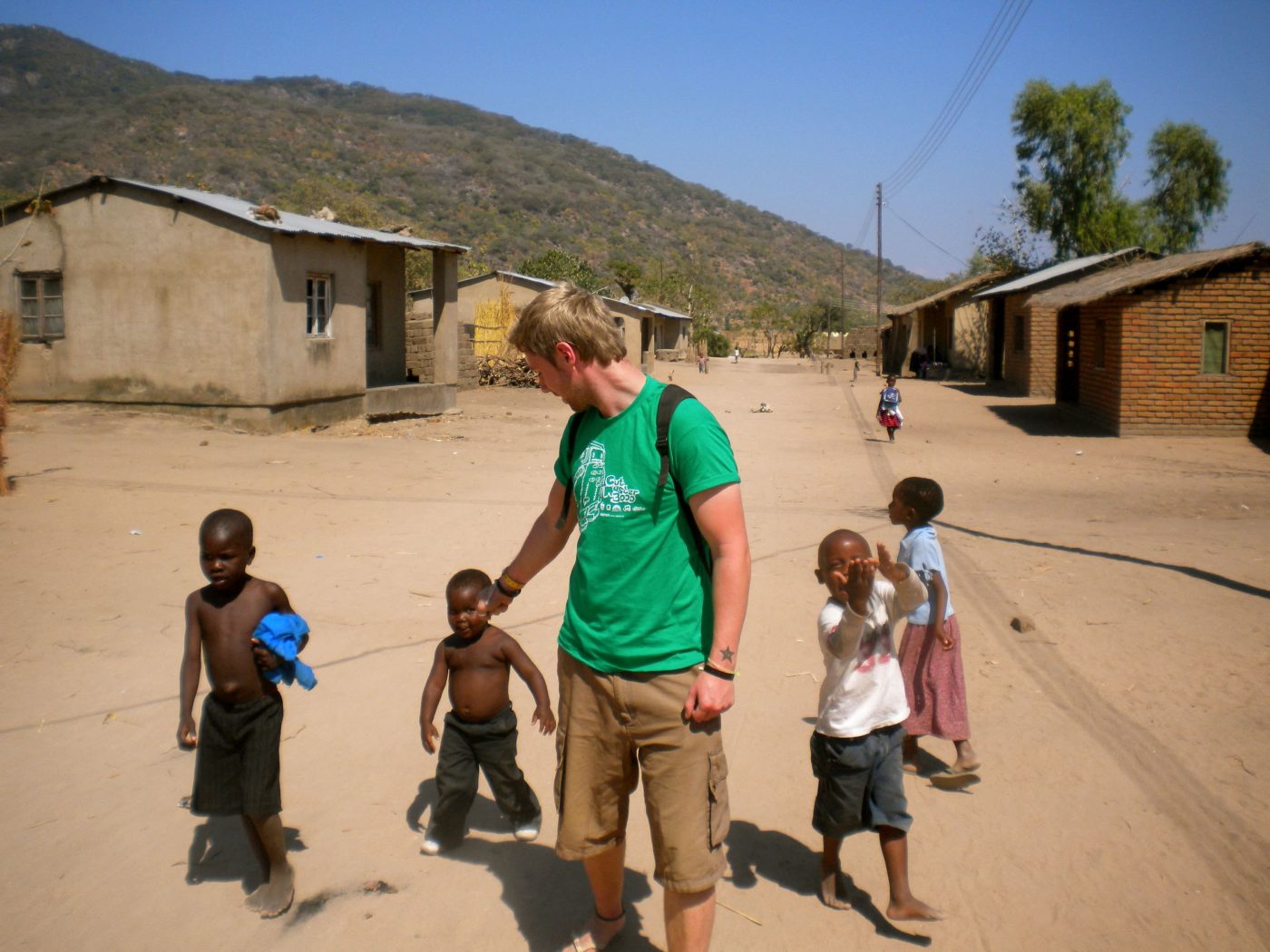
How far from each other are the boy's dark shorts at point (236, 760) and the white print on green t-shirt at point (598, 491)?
128 cm

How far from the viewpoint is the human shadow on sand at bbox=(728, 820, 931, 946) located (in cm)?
345

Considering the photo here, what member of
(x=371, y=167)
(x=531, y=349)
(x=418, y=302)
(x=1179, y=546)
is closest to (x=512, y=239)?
(x=371, y=167)

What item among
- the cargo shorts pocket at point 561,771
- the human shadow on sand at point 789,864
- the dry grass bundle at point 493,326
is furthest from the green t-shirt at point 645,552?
the dry grass bundle at point 493,326

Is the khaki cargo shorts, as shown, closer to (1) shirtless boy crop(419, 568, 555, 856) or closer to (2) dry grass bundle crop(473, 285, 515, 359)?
(1) shirtless boy crop(419, 568, 555, 856)

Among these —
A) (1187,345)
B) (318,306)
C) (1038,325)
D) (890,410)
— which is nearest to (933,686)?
(890,410)

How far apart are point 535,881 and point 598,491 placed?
154cm

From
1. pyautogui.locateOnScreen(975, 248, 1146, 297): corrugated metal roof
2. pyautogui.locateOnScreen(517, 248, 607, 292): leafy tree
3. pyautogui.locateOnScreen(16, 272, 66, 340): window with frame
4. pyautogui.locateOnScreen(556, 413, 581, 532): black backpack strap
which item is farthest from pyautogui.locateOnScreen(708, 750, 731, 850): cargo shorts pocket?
pyautogui.locateOnScreen(517, 248, 607, 292): leafy tree

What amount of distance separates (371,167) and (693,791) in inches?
3601

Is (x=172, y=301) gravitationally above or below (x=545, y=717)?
above

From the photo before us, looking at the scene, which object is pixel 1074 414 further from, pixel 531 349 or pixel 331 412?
pixel 531 349

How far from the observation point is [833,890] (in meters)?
3.52

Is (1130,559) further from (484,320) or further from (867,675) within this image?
(484,320)

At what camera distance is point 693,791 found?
2770 millimetres

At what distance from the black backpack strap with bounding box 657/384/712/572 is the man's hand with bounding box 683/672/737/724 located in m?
0.31
